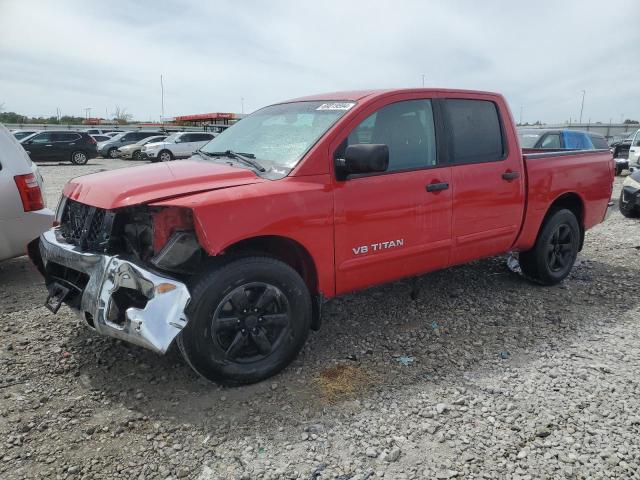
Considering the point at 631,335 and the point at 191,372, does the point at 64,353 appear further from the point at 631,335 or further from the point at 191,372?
the point at 631,335

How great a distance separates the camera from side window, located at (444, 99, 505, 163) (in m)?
4.10

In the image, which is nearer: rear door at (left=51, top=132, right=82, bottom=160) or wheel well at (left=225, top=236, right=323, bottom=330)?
wheel well at (left=225, top=236, right=323, bottom=330)

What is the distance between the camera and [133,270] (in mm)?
2807

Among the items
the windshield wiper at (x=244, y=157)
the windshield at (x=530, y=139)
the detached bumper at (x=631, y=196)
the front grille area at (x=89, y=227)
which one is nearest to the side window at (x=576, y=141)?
the windshield at (x=530, y=139)

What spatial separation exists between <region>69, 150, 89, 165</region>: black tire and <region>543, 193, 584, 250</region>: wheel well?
2297cm

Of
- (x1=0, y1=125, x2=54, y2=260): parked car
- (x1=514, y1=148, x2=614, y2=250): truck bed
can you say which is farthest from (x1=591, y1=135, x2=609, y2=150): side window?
(x1=0, y1=125, x2=54, y2=260): parked car

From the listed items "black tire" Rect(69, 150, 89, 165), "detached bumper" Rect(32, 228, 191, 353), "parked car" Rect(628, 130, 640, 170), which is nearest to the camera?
"detached bumper" Rect(32, 228, 191, 353)

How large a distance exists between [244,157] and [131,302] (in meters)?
1.30

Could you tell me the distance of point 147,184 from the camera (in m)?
3.06

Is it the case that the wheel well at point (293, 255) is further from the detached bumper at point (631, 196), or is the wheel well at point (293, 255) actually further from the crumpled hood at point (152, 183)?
the detached bumper at point (631, 196)

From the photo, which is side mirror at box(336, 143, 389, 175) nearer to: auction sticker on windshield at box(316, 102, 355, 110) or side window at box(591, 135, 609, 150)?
auction sticker on windshield at box(316, 102, 355, 110)

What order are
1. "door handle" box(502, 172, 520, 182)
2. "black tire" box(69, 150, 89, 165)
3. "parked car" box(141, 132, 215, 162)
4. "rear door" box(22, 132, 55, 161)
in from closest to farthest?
"door handle" box(502, 172, 520, 182)
"rear door" box(22, 132, 55, 161)
"black tire" box(69, 150, 89, 165)
"parked car" box(141, 132, 215, 162)

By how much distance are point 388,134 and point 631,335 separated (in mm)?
2478

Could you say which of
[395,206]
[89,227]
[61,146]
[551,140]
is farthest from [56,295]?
[61,146]
